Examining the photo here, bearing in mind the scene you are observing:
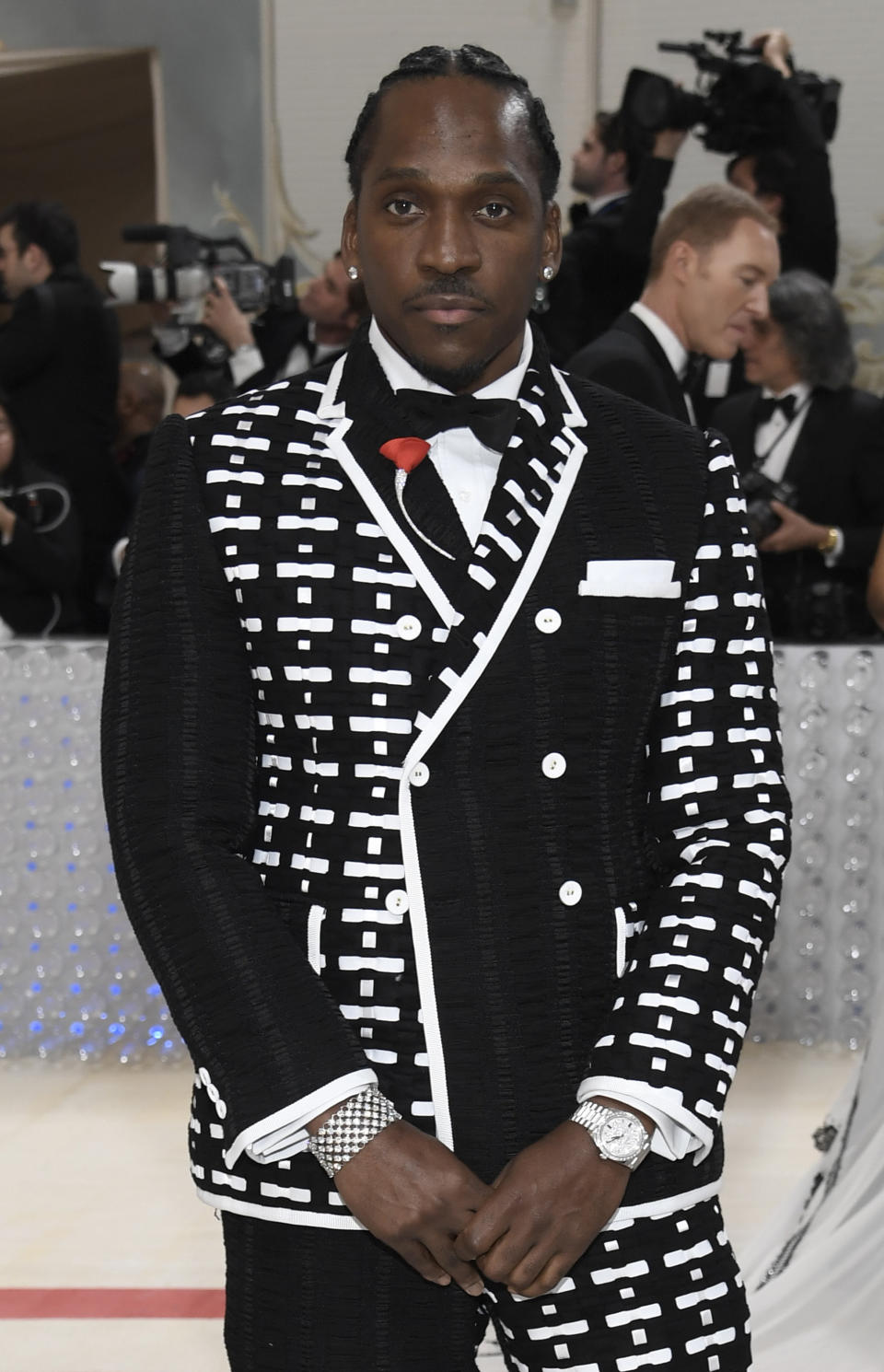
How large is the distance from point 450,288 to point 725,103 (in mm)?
3230

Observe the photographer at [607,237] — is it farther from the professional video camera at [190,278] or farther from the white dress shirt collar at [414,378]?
the white dress shirt collar at [414,378]

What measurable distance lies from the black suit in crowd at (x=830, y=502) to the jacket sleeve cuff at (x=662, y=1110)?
2.49 metres

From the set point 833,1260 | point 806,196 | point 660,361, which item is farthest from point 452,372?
point 806,196

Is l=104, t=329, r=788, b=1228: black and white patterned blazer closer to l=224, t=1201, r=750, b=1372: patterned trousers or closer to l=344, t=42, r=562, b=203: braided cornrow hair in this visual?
l=224, t=1201, r=750, b=1372: patterned trousers

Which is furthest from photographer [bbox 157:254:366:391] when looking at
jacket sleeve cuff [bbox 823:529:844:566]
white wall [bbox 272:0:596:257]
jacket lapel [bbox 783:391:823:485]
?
white wall [bbox 272:0:596:257]

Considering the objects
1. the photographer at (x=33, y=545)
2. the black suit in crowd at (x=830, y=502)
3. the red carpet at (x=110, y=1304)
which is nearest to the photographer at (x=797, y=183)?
the black suit in crowd at (x=830, y=502)

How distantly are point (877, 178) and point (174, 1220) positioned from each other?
390 centimetres

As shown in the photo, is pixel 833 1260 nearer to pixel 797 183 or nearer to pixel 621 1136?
pixel 621 1136

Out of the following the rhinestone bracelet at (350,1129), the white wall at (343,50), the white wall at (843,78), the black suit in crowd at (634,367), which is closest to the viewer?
the rhinestone bracelet at (350,1129)

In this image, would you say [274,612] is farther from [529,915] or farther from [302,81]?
[302,81]

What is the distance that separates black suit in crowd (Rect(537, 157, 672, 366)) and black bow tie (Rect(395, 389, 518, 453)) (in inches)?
103

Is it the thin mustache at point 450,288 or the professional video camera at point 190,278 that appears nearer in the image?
the thin mustache at point 450,288

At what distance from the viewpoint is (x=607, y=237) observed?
152 inches

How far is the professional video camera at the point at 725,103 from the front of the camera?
4004mm
